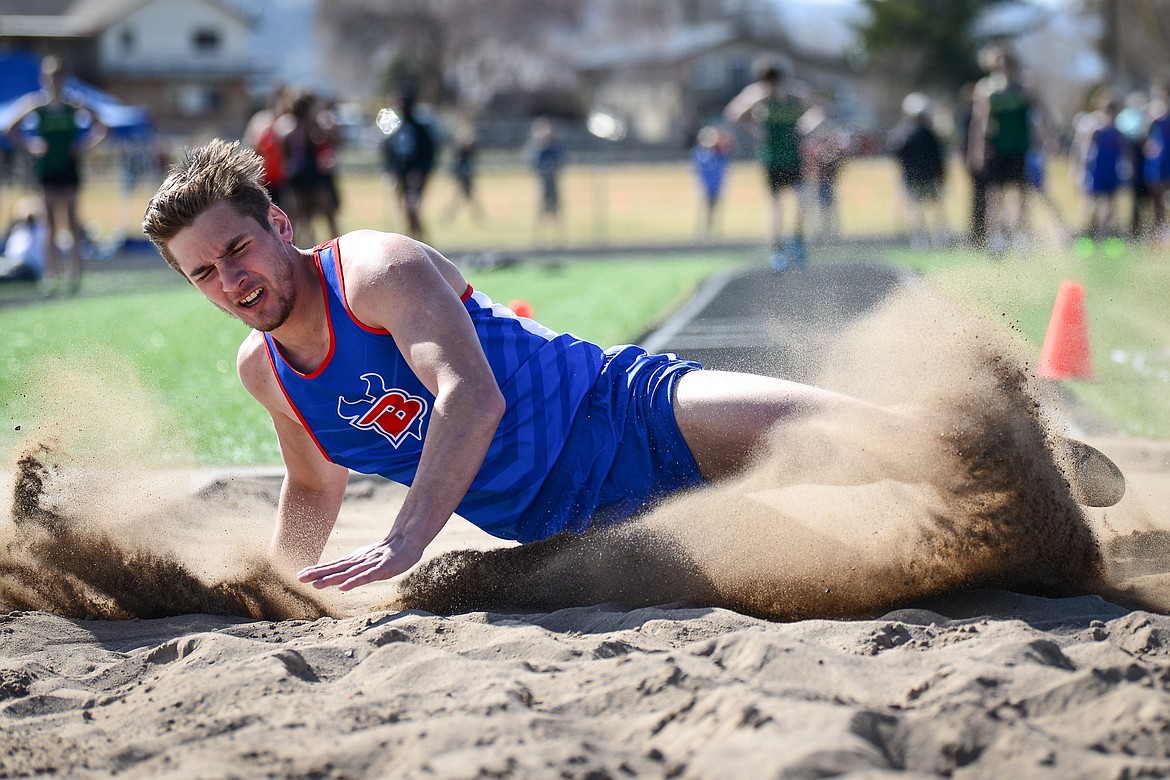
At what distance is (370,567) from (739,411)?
3.89 ft

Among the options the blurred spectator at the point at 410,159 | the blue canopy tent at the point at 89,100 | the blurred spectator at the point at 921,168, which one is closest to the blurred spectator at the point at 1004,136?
the blurred spectator at the point at 921,168

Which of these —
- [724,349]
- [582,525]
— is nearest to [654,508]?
[582,525]

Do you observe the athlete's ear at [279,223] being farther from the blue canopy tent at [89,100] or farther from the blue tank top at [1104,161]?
the blue canopy tent at [89,100]

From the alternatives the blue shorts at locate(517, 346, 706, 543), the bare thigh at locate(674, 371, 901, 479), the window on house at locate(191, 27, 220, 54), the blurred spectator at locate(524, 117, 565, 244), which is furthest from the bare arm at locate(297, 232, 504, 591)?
the window on house at locate(191, 27, 220, 54)

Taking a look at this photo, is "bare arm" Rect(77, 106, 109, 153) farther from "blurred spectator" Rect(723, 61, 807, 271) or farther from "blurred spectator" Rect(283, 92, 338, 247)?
"blurred spectator" Rect(723, 61, 807, 271)

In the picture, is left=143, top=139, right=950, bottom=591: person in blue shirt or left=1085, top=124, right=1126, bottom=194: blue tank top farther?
left=1085, top=124, right=1126, bottom=194: blue tank top

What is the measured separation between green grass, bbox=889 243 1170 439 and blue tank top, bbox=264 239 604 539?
57.5 inches

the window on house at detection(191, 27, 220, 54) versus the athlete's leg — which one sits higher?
the window on house at detection(191, 27, 220, 54)

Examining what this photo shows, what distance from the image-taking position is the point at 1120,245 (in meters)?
16.7

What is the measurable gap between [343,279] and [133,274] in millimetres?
16462

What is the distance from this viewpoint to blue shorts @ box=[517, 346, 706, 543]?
12.2 ft

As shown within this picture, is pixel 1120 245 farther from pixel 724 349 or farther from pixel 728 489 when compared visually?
pixel 728 489

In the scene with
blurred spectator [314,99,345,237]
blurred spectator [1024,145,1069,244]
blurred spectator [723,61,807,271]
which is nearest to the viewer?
blurred spectator [723,61,807,271]

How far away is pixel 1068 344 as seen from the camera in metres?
7.64
